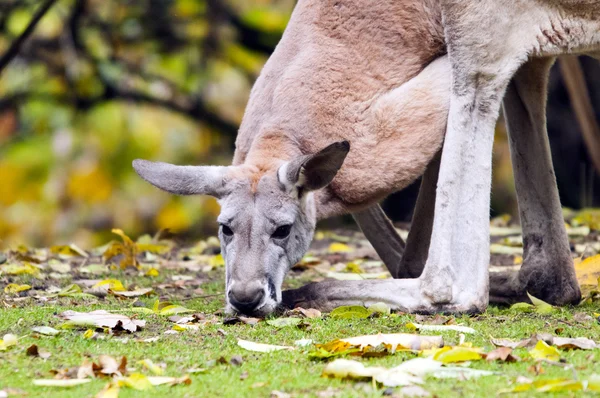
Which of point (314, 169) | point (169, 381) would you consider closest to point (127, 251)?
point (314, 169)

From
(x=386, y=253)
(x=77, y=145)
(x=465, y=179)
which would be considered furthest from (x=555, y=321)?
(x=77, y=145)

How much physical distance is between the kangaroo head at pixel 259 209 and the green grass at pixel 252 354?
22 cm

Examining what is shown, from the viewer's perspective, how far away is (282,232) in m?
3.98

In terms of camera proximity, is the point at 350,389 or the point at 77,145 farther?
the point at 77,145

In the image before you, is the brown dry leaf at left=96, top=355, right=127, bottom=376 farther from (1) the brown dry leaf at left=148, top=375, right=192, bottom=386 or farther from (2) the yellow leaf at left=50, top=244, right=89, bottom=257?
(2) the yellow leaf at left=50, top=244, right=89, bottom=257

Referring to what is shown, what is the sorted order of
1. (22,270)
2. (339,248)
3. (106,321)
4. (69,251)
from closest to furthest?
(106,321) < (22,270) < (69,251) < (339,248)

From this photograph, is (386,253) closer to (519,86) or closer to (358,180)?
(358,180)

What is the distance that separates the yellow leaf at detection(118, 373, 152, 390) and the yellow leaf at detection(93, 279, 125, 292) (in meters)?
1.88

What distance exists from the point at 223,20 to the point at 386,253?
5002mm

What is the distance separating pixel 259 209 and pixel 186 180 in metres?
0.36

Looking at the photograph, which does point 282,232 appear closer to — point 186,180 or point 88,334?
point 186,180

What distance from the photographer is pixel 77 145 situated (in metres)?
8.46

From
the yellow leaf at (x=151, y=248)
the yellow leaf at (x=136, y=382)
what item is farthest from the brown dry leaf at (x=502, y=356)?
the yellow leaf at (x=151, y=248)

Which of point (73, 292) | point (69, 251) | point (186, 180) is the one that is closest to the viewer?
point (186, 180)
